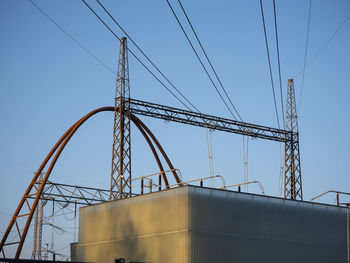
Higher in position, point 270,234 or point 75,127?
point 75,127

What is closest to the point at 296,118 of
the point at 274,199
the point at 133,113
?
the point at 133,113

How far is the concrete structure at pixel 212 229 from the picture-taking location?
3053cm

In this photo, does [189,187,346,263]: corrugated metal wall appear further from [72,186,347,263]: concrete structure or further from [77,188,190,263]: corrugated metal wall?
[77,188,190,263]: corrugated metal wall

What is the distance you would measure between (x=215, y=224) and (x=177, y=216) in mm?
2164

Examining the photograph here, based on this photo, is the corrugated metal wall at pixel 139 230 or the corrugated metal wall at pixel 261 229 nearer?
the corrugated metal wall at pixel 261 229

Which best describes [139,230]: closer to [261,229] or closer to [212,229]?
[212,229]

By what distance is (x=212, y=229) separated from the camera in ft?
101

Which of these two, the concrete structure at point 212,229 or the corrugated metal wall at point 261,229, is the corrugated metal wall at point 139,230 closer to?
the concrete structure at point 212,229

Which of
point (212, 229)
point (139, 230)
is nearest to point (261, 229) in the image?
point (212, 229)

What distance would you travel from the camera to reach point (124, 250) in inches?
1332

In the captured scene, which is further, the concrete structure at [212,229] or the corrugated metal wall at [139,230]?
the corrugated metal wall at [139,230]

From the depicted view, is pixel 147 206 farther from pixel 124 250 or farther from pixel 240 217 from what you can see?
pixel 240 217

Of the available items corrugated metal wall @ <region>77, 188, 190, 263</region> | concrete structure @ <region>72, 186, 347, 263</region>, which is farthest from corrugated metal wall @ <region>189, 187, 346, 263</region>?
corrugated metal wall @ <region>77, 188, 190, 263</region>

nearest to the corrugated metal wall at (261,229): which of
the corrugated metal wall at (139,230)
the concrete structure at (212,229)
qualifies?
the concrete structure at (212,229)
